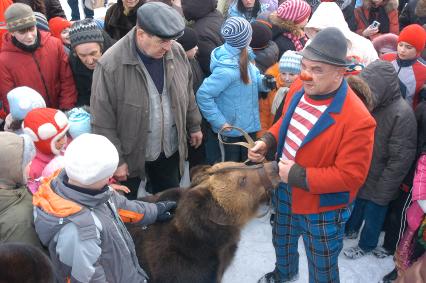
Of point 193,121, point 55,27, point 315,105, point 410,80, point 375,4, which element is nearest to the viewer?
point 315,105

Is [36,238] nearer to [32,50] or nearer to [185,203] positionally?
[185,203]

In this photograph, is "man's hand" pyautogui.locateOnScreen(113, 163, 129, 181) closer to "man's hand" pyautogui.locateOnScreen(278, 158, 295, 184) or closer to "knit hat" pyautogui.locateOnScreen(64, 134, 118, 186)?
"knit hat" pyautogui.locateOnScreen(64, 134, 118, 186)

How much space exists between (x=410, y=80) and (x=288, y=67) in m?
1.33

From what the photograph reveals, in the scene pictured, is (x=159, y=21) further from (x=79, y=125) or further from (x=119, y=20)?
(x=119, y=20)

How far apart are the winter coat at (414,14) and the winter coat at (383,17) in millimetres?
315

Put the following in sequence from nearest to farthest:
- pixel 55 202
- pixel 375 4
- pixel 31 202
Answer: pixel 55 202, pixel 31 202, pixel 375 4

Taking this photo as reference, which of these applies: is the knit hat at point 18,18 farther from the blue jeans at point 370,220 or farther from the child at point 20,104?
the blue jeans at point 370,220

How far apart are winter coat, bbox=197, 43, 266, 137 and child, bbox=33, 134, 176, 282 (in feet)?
6.51

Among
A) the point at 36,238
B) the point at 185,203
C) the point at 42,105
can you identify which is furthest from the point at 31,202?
the point at 42,105

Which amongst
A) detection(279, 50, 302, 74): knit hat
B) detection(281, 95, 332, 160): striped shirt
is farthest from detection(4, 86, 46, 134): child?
detection(279, 50, 302, 74): knit hat

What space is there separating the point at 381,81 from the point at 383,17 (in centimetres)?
414

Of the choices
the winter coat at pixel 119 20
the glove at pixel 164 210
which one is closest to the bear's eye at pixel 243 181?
the glove at pixel 164 210

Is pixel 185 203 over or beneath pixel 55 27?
beneath

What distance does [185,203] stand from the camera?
2.69 meters
